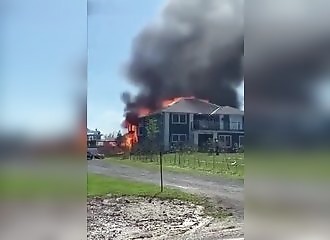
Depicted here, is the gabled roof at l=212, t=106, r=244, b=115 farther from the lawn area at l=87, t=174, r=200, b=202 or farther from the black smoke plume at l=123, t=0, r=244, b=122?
the lawn area at l=87, t=174, r=200, b=202

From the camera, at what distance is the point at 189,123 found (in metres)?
1.98

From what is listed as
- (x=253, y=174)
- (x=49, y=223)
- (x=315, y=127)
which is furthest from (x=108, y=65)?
(x=315, y=127)

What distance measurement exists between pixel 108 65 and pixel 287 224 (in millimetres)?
1041

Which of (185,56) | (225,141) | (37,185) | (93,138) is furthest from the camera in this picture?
(185,56)

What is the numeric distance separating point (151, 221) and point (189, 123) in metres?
0.51

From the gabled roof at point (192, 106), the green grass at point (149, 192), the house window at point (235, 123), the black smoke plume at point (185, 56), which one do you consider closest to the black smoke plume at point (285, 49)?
the house window at point (235, 123)

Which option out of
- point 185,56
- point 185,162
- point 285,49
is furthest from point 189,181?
point 285,49

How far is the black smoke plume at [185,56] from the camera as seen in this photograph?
1.87 meters

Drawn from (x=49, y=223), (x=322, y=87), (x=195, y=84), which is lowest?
(x=49, y=223)

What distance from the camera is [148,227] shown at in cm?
202

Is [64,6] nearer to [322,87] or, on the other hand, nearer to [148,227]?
[322,87]

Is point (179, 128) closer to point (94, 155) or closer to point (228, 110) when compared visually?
point (228, 110)

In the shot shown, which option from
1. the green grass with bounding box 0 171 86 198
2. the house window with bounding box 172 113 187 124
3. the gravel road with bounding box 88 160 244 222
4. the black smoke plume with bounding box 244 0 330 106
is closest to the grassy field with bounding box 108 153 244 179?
the gravel road with bounding box 88 160 244 222

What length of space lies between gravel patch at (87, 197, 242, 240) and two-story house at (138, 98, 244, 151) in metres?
0.31
